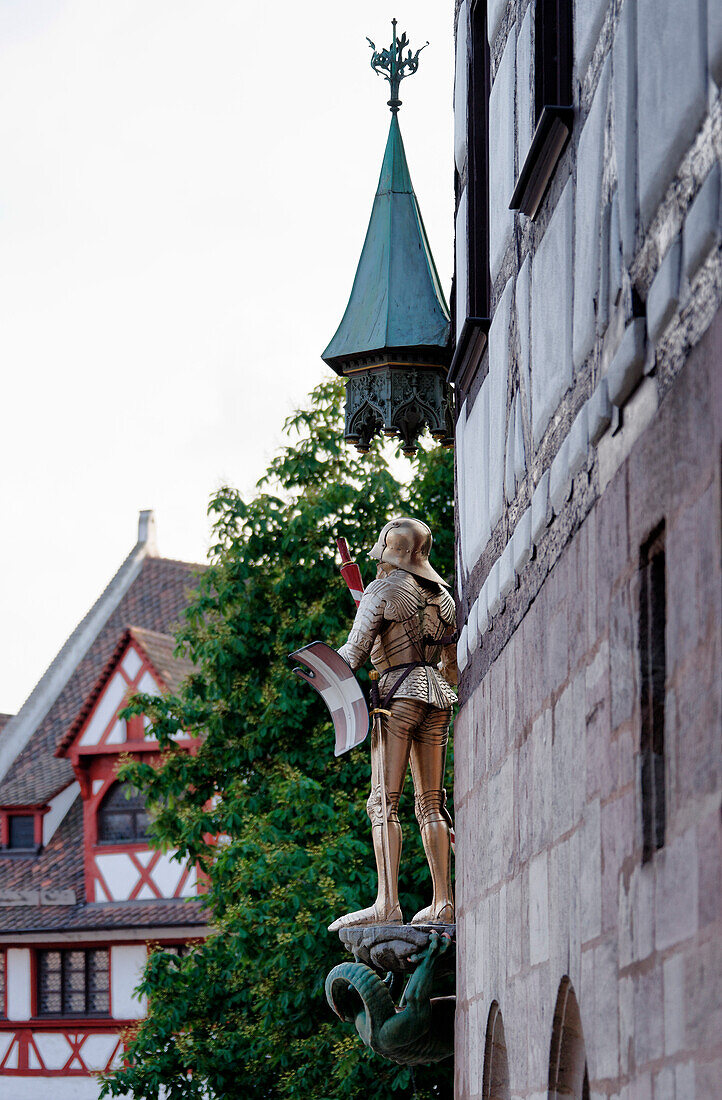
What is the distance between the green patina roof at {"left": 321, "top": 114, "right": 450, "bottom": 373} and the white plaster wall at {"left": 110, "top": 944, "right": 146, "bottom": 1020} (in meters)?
15.8

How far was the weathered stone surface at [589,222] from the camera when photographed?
3725 millimetres

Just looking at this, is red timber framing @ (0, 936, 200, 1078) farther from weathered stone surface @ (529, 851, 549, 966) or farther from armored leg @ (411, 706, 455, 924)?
weathered stone surface @ (529, 851, 549, 966)

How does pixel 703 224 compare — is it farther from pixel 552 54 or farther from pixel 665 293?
pixel 552 54

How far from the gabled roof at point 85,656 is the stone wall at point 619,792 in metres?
23.1

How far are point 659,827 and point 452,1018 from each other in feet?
17.1

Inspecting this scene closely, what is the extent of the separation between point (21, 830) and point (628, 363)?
24.8 metres

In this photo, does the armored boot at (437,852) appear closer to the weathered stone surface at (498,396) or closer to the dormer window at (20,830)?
the weathered stone surface at (498,396)

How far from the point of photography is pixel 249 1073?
52.1ft

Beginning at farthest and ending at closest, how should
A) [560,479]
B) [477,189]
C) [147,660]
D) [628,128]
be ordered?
1. [147,660]
2. [477,189]
3. [560,479]
4. [628,128]

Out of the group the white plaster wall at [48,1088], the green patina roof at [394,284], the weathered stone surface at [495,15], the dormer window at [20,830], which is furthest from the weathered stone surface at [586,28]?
the dormer window at [20,830]

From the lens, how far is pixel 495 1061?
5.89 metres

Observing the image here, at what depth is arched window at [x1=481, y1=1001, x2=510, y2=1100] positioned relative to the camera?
5672 millimetres

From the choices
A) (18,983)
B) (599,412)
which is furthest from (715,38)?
(18,983)

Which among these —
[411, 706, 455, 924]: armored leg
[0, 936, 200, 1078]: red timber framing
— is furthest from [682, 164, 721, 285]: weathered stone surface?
[0, 936, 200, 1078]: red timber framing
